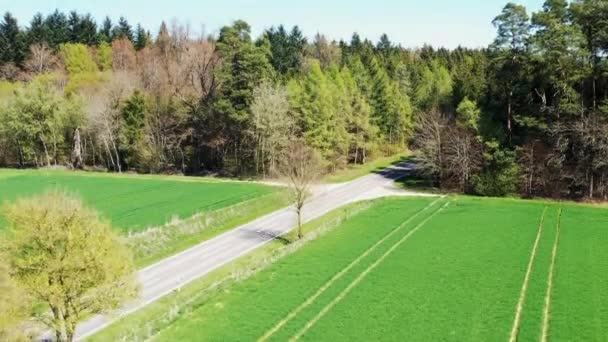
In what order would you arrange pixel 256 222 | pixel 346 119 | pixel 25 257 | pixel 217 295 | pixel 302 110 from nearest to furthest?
pixel 25 257, pixel 217 295, pixel 256 222, pixel 302 110, pixel 346 119

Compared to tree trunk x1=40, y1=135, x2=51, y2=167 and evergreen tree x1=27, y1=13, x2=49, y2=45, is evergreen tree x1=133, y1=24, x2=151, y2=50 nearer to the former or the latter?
evergreen tree x1=27, y1=13, x2=49, y2=45

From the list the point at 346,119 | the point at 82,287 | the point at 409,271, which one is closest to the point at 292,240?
the point at 409,271

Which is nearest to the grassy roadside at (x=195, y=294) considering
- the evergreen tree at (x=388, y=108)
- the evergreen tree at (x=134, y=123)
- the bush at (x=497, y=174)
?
the bush at (x=497, y=174)

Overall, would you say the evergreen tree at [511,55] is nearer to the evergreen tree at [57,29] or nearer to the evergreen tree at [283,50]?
the evergreen tree at [283,50]

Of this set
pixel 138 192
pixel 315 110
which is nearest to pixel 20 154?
pixel 138 192

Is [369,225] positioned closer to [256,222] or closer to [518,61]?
[256,222]
